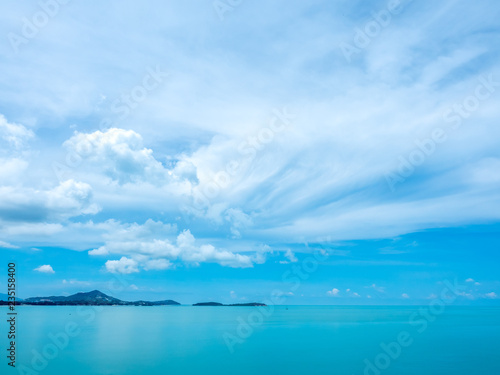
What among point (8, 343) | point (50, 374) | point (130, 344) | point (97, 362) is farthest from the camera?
point (130, 344)

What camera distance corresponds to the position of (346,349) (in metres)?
51.5

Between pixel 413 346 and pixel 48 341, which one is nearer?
pixel 413 346

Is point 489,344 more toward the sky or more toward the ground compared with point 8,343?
more toward the ground

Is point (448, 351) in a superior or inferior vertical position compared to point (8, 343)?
inferior

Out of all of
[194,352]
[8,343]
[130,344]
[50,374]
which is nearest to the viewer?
[50,374]

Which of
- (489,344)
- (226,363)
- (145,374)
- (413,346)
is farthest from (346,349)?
(145,374)

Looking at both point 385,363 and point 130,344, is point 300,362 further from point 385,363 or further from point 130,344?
point 130,344

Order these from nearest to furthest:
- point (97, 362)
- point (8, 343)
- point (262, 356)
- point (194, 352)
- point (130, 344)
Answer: point (97, 362) < point (262, 356) < point (194, 352) < point (8, 343) < point (130, 344)

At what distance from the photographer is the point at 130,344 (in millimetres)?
55500

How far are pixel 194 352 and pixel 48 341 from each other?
25214 millimetres

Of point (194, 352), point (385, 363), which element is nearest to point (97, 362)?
point (194, 352)

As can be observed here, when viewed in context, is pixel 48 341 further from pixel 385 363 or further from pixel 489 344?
pixel 489 344

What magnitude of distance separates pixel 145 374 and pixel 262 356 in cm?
1551

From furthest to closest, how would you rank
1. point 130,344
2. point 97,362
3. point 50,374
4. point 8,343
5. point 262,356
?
point 130,344 → point 8,343 → point 262,356 → point 97,362 → point 50,374
